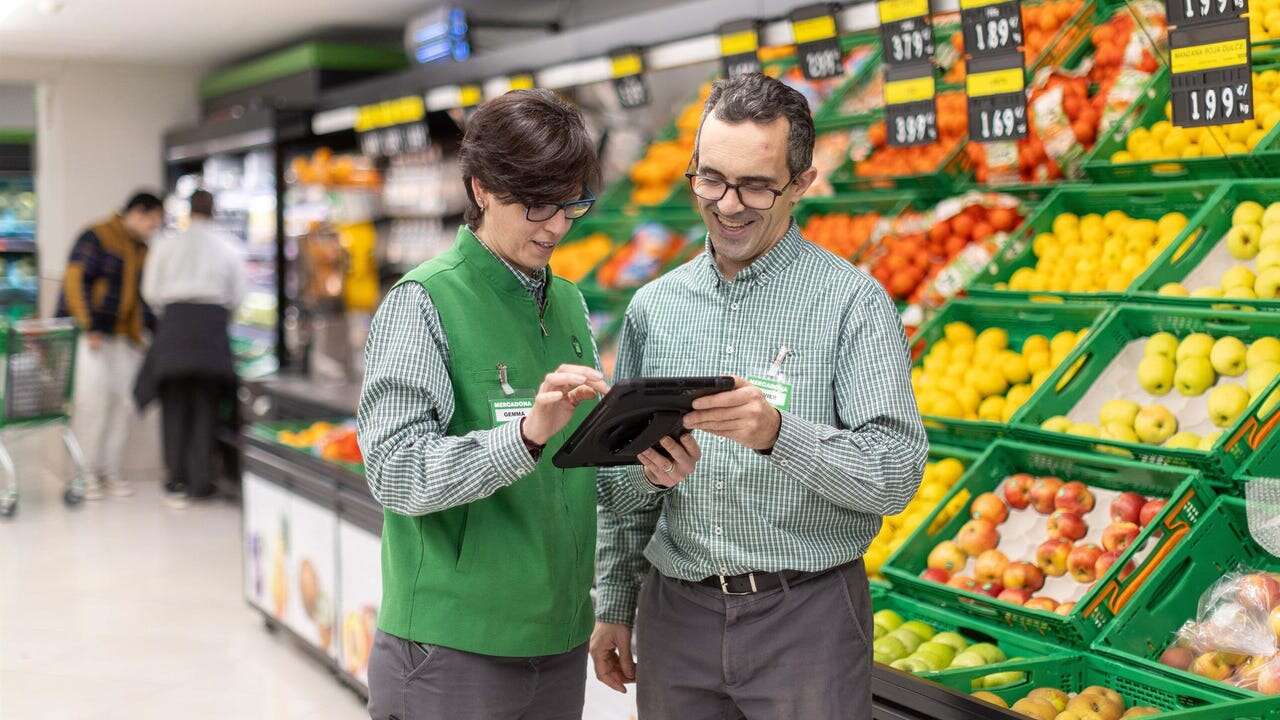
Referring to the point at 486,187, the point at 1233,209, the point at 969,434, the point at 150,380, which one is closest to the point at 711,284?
the point at 486,187

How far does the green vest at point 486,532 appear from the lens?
6.66 feet

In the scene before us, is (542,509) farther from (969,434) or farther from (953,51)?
(953,51)

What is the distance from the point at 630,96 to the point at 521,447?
4024 mm

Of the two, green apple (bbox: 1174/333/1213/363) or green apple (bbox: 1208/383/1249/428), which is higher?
green apple (bbox: 1174/333/1213/363)

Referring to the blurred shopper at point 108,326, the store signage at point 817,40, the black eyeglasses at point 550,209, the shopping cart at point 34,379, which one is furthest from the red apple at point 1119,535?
the blurred shopper at point 108,326

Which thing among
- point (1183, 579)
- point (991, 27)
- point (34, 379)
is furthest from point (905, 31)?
point (34, 379)

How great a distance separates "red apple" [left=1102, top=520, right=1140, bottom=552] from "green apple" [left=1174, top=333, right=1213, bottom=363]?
0.48 m

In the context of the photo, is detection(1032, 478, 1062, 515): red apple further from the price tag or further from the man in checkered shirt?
the price tag

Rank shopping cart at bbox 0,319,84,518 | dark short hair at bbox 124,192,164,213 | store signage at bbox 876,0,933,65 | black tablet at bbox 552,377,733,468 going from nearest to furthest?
black tablet at bbox 552,377,733,468 → store signage at bbox 876,0,933,65 → shopping cart at bbox 0,319,84,518 → dark short hair at bbox 124,192,164,213

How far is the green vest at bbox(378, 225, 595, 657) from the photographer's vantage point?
203 cm

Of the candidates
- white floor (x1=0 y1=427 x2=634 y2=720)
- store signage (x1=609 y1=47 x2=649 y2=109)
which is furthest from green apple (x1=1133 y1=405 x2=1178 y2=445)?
store signage (x1=609 y1=47 x2=649 y2=109)

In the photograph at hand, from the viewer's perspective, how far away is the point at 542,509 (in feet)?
6.82

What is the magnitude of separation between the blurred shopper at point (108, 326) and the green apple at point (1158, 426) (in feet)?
23.9

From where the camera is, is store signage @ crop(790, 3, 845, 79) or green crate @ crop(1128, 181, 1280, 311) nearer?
green crate @ crop(1128, 181, 1280, 311)
